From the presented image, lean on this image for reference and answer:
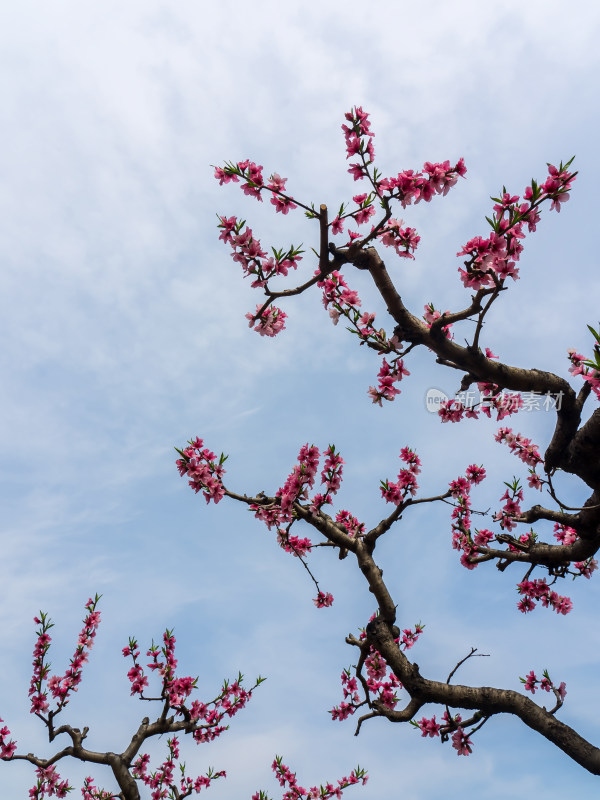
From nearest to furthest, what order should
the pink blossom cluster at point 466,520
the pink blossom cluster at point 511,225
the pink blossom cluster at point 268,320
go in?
the pink blossom cluster at point 511,225 → the pink blossom cluster at point 268,320 → the pink blossom cluster at point 466,520

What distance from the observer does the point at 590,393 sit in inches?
250

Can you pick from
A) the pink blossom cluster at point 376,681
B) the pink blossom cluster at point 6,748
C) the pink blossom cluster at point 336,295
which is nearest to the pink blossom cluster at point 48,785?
the pink blossom cluster at point 6,748

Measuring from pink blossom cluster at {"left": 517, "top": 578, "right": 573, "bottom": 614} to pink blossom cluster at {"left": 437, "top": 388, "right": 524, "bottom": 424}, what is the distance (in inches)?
115

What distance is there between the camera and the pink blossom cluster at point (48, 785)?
32.7 ft

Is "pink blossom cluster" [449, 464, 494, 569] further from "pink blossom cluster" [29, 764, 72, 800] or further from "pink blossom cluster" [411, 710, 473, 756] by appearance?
"pink blossom cluster" [29, 764, 72, 800]

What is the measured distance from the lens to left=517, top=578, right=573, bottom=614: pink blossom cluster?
838cm

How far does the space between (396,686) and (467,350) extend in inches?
206

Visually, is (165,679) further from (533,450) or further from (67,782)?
(533,450)

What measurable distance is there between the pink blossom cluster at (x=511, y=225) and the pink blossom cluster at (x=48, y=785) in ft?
36.6

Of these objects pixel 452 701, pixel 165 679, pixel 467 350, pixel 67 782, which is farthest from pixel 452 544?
pixel 67 782

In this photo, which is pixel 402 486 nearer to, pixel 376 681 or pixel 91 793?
pixel 376 681

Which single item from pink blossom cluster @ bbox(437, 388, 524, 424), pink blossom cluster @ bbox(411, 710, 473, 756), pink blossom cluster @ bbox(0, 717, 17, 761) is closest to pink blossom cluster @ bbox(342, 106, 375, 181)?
pink blossom cluster @ bbox(437, 388, 524, 424)

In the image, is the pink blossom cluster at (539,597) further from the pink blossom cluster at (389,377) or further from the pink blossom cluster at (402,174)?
the pink blossom cluster at (402,174)

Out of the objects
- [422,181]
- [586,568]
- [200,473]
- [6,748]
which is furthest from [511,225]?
[6,748]
